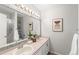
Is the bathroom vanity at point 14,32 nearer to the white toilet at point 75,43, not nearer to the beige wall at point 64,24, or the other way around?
the beige wall at point 64,24

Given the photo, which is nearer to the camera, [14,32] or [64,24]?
[14,32]

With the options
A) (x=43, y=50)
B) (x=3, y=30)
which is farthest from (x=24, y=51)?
(x=3, y=30)

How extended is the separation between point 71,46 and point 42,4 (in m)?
0.93

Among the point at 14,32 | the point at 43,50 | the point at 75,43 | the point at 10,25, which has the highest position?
the point at 10,25

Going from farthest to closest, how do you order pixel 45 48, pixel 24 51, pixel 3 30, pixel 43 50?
1. pixel 45 48
2. pixel 43 50
3. pixel 24 51
4. pixel 3 30

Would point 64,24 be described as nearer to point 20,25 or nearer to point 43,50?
point 43,50

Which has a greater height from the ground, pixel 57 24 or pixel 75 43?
pixel 57 24

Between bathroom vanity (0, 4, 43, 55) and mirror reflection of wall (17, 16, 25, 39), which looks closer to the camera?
bathroom vanity (0, 4, 43, 55)

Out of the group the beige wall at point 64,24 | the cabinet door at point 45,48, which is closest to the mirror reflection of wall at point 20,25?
the beige wall at point 64,24

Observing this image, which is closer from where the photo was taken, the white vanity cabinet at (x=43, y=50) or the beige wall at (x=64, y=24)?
the white vanity cabinet at (x=43, y=50)

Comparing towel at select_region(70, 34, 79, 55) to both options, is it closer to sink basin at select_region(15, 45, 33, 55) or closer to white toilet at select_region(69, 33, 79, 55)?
white toilet at select_region(69, 33, 79, 55)

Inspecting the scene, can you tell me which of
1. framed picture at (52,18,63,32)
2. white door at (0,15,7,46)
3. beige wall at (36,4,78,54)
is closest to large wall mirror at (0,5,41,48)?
white door at (0,15,7,46)

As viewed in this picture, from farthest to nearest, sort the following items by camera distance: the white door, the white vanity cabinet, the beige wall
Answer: the beige wall, the white vanity cabinet, the white door

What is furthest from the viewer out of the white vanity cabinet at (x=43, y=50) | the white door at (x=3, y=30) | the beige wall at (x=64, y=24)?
the beige wall at (x=64, y=24)
